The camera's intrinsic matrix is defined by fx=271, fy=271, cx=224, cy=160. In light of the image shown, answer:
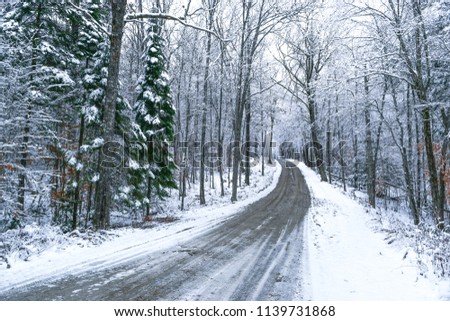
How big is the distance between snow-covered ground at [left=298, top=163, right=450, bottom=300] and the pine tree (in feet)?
27.9

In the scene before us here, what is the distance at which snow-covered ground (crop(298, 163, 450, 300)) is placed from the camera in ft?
14.3

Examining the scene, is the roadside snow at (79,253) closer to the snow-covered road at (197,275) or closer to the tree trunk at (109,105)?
the snow-covered road at (197,275)

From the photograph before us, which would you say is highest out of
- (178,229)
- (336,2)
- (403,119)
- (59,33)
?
(336,2)

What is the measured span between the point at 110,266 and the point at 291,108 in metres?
45.6

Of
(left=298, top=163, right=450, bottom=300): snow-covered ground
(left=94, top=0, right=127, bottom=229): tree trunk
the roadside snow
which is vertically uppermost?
(left=94, top=0, right=127, bottom=229): tree trunk

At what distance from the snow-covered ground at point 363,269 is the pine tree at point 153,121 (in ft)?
27.9

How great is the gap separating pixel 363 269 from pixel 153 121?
1155 centimetres

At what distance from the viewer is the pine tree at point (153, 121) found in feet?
46.0

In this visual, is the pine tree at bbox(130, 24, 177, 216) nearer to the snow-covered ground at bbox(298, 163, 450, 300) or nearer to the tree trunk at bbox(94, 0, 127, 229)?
the tree trunk at bbox(94, 0, 127, 229)

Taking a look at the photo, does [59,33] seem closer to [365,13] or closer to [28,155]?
[28,155]

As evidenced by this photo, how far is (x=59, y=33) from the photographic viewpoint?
11406 mm

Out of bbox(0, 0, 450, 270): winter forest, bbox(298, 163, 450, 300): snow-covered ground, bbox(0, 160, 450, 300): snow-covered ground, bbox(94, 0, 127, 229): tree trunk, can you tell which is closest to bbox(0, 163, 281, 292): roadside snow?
bbox(0, 160, 450, 300): snow-covered ground

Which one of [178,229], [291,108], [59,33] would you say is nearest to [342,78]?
[178,229]

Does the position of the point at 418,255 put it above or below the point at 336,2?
below
